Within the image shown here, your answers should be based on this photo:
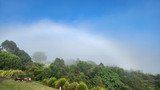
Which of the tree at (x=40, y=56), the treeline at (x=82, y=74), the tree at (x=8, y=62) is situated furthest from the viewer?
the tree at (x=40, y=56)

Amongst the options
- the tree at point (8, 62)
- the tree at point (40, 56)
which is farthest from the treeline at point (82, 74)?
the tree at point (40, 56)

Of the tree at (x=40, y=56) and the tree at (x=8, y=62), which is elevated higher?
the tree at (x=40, y=56)

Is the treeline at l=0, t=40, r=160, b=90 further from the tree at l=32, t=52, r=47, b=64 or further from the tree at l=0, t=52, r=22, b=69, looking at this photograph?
the tree at l=32, t=52, r=47, b=64

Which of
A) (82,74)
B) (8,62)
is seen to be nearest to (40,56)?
(8,62)

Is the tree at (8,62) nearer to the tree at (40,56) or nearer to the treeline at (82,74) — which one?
the treeline at (82,74)

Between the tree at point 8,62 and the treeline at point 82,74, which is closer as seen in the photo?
the treeline at point 82,74

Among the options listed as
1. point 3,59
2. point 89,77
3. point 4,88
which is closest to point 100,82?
point 89,77

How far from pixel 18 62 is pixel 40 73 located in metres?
10.4

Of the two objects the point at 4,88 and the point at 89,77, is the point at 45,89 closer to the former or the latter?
the point at 4,88

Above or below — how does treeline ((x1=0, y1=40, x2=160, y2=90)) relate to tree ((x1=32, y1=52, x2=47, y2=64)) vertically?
below

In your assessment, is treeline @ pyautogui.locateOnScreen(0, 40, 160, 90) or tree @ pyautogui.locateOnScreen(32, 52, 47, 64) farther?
tree @ pyautogui.locateOnScreen(32, 52, 47, 64)

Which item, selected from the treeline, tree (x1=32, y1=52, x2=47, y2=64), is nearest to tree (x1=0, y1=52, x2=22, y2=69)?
the treeline

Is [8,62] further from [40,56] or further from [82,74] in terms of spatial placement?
[40,56]

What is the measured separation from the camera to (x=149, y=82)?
72750 millimetres
